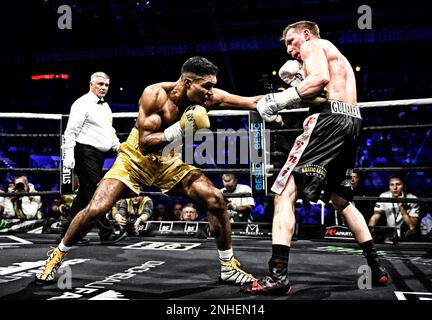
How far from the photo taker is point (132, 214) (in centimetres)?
368

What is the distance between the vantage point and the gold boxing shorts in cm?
207

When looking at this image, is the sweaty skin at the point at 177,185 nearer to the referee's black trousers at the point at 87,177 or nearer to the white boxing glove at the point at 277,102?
the white boxing glove at the point at 277,102

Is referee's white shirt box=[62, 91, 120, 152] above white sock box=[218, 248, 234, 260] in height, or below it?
above

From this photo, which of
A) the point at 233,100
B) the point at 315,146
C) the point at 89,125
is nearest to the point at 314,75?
the point at 315,146

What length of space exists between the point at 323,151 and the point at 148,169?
2.65ft

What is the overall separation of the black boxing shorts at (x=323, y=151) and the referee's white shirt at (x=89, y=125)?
1687 millimetres

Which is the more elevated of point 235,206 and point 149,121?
point 149,121

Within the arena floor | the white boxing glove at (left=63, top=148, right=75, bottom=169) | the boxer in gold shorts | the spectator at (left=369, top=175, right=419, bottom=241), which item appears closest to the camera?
the arena floor

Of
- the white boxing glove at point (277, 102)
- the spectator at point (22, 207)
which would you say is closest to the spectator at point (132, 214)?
the spectator at point (22, 207)

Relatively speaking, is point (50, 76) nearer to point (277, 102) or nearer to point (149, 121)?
point (149, 121)

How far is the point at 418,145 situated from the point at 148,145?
22.9 ft

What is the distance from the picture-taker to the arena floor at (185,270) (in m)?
1.70

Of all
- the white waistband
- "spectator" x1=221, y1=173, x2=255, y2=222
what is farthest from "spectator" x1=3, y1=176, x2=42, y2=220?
the white waistband

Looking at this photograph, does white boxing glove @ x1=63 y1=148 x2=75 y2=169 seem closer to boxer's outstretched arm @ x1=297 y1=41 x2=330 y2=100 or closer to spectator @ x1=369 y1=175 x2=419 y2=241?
boxer's outstretched arm @ x1=297 y1=41 x2=330 y2=100
